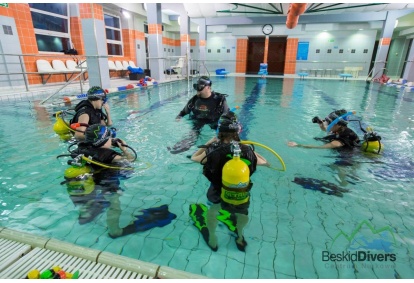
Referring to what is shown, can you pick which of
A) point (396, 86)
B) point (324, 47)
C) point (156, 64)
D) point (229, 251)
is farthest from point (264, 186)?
point (324, 47)

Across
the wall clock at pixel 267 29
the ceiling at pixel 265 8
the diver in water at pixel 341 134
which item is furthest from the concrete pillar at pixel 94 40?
the wall clock at pixel 267 29

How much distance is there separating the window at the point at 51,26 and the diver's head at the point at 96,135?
1213cm

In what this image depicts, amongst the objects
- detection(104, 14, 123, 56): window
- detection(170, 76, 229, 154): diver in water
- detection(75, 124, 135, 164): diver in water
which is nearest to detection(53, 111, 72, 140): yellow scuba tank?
detection(170, 76, 229, 154): diver in water

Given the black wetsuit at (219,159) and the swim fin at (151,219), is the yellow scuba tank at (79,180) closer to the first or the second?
the swim fin at (151,219)

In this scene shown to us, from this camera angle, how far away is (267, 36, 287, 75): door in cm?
2373

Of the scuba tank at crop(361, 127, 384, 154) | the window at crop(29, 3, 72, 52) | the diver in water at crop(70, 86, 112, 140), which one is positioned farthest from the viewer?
the window at crop(29, 3, 72, 52)

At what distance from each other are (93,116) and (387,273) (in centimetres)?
430

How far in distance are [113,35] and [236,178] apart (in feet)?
61.7

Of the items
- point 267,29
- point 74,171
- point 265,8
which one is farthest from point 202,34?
point 74,171

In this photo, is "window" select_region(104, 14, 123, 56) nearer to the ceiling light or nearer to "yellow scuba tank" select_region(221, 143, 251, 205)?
the ceiling light

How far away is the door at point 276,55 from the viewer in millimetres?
23734

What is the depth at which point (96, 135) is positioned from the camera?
2689 millimetres

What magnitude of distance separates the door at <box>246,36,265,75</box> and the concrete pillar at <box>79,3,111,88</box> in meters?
17.7

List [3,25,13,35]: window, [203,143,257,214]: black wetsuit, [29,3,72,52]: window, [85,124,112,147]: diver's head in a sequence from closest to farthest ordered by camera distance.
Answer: [203,143,257,214]: black wetsuit → [85,124,112,147]: diver's head → [3,25,13,35]: window → [29,3,72,52]: window
